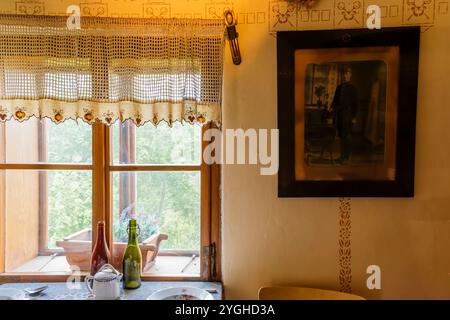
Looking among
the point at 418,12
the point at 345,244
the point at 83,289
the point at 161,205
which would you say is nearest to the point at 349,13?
the point at 418,12

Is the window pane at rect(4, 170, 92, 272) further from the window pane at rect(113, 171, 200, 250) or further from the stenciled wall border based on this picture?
the stenciled wall border

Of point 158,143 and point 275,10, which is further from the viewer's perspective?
point 158,143

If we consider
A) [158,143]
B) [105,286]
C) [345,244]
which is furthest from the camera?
[158,143]

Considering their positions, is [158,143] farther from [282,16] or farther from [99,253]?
[282,16]

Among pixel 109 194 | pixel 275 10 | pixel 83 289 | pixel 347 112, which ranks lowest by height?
pixel 83 289

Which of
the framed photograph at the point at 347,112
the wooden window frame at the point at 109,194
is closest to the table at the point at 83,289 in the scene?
the wooden window frame at the point at 109,194

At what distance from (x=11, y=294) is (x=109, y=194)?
52 cm

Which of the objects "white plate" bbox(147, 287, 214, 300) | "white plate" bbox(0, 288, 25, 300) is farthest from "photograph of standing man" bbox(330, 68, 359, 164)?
"white plate" bbox(0, 288, 25, 300)

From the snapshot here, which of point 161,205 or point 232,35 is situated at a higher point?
point 232,35

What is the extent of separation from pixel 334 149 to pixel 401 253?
50 cm

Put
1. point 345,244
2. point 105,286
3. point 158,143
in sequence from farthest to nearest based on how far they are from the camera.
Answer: point 158,143 → point 345,244 → point 105,286

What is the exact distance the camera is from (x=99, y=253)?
5.06ft

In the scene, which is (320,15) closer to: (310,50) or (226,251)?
(310,50)

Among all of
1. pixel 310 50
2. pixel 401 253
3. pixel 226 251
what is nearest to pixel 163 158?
pixel 226 251
